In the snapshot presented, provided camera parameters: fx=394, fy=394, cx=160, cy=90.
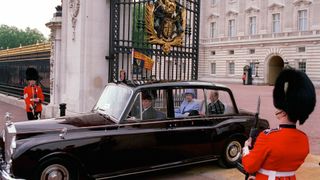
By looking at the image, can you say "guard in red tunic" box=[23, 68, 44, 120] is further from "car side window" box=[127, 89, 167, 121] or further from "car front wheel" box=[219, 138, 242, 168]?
"car front wheel" box=[219, 138, 242, 168]

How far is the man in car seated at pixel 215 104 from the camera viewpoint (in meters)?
7.02

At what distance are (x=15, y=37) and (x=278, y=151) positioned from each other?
102 m

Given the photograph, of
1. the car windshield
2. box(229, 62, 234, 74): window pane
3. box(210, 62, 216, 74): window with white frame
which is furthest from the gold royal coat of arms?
box(210, 62, 216, 74): window with white frame

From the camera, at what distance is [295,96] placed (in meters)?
3.00

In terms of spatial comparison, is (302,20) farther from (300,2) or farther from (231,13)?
(231,13)

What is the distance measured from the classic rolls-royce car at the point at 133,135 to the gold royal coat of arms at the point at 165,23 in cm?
337

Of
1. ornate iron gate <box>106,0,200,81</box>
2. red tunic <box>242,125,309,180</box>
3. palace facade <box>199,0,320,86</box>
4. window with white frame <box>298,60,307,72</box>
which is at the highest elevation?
palace facade <box>199,0,320,86</box>

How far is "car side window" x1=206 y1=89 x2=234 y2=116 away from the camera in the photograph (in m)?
7.01

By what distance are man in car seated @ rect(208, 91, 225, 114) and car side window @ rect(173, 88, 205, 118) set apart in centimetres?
16

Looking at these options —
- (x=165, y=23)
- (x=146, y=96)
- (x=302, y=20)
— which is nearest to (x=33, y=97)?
(x=165, y=23)

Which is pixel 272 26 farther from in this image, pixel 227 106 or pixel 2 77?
pixel 227 106

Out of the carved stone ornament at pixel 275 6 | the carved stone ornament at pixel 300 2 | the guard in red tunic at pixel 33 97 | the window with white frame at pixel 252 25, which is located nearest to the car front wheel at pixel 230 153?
the guard in red tunic at pixel 33 97

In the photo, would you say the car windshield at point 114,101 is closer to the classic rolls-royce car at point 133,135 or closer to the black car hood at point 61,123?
the classic rolls-royce car at point 133,135

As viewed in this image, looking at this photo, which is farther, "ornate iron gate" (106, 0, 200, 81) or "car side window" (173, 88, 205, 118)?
"ornate iron gate" (106, 0, 200, 81)
